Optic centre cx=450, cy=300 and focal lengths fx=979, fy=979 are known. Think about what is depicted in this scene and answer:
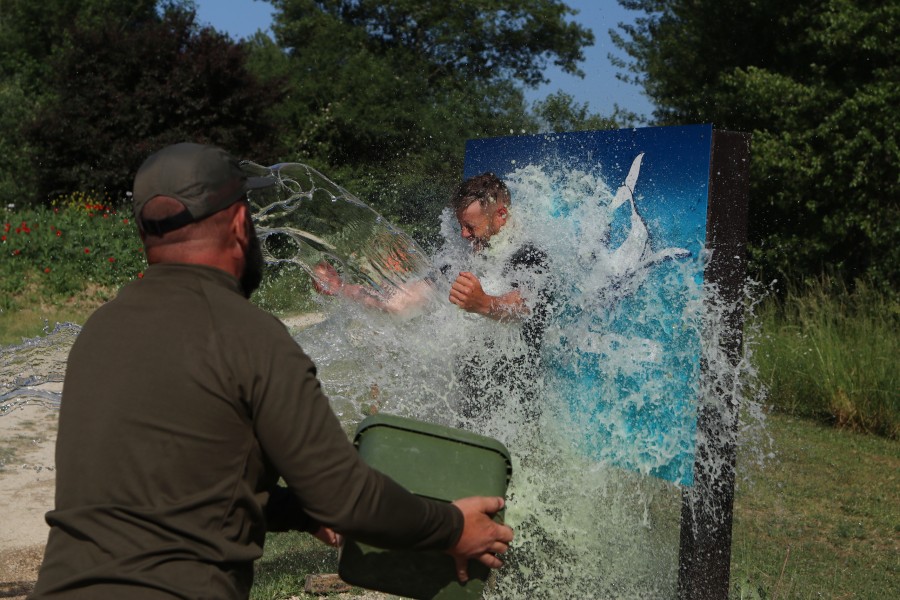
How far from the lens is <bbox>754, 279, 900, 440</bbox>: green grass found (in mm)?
8914

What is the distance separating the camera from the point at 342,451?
79.1 inches

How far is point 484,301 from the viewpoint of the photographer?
14.0ft

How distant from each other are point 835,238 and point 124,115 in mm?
12391

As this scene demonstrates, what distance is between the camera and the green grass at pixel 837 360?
29.2 feet

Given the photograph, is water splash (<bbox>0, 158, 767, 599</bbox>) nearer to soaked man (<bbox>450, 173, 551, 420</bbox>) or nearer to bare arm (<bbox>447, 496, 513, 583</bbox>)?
soaked man (<bbox>450, 173, 551, 420</bbox>)

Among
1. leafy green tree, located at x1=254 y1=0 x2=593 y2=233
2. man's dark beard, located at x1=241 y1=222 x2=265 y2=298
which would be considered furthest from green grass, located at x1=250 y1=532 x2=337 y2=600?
leafy green tree, located at x1=254 y1=0 x2=593 y2=233

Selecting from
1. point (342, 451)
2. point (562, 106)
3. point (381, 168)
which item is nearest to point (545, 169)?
point (342, 451)

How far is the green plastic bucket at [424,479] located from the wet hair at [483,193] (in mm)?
2424

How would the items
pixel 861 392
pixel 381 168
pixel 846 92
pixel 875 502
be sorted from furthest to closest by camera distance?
pixel 381 168 < pixel 846 92 < pixel 861 392 < pixel 875 502

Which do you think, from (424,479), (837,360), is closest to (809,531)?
(837,360)

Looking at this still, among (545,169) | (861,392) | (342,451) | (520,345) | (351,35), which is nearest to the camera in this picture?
(342,451)

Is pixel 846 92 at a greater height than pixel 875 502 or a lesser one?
greater

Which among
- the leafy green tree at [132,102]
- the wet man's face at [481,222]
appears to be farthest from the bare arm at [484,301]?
the leafy green tree at [132,102]

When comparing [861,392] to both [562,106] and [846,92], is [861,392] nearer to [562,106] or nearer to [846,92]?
[846,92]
